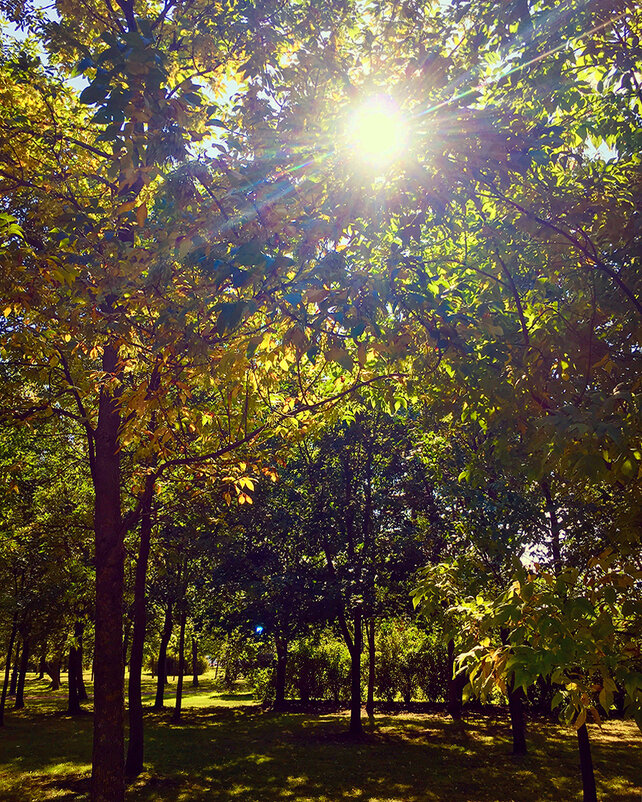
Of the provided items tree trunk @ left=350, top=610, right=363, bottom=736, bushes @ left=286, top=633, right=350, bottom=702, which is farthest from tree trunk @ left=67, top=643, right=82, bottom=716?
tree trunk @ left=350, top=610, right=363, bottom=736

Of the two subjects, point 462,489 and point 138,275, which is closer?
point 138,275

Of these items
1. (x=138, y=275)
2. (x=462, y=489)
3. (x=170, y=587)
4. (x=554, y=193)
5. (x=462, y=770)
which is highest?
(x=554, y=193)

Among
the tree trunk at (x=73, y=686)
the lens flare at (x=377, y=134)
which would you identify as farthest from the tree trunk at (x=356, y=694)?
the lens flare at (x=377, y=134)

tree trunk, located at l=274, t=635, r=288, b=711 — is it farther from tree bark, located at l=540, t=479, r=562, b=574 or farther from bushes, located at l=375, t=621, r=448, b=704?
tree bark, located at l=540, t=479, r=562, b=574

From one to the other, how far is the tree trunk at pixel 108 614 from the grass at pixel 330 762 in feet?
18.9

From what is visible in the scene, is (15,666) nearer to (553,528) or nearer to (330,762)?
(330,762)

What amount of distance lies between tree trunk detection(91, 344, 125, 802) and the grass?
5.75 meters

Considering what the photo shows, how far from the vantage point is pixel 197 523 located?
15086mm

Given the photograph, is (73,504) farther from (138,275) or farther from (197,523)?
(138,275)

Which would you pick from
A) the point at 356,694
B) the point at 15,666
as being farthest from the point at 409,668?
the point at 15,666

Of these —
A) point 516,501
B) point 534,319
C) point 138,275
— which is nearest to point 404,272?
point 534,319

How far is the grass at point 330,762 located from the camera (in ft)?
34.6

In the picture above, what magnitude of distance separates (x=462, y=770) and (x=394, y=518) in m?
7.58

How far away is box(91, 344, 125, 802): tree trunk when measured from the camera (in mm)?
5785
